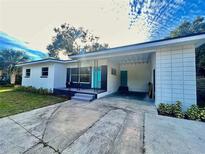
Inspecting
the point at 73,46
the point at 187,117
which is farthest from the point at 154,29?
the point at 73,46

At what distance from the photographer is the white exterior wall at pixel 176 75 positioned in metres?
4.81

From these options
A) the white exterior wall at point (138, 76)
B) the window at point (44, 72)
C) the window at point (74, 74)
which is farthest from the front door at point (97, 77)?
the window at point (44, 72)

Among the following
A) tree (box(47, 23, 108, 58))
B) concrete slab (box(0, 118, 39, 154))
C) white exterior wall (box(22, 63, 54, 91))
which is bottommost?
concrete slab (box(0, 118, 39, 154))

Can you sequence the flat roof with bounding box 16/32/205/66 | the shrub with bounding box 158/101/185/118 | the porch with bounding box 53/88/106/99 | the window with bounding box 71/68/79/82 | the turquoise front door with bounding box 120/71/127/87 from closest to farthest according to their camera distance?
the flat roof with bounding box 16/32/205/66, the shrub with bounding box 158/101/185/118, the porch with bounding box 53/88/106/99, the window with bounding box 71/68/79/82, the turquoise front door with bounding box 120/71/127/87

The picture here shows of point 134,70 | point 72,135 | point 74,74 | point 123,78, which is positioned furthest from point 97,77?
point 72,135

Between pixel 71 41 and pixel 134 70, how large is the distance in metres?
13.8

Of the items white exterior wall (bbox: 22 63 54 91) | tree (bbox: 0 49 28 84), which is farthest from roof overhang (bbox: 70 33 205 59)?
tree (bbox: 0 49 28 84)

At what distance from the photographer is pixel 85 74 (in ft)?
31.2

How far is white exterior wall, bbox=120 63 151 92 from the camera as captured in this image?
10.4 meters

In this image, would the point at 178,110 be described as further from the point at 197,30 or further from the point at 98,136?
the point at 197,30

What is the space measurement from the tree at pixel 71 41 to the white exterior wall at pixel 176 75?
1540 cm

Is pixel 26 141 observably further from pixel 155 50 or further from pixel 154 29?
pixel 154 29

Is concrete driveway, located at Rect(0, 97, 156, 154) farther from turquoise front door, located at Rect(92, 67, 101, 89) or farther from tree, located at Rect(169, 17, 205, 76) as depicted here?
tree, located at Rect(169, 17, 205, 76)

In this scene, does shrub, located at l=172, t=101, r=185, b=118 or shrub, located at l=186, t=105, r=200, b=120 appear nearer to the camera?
shrub, located at l=186, t=105, r=200, b=120
